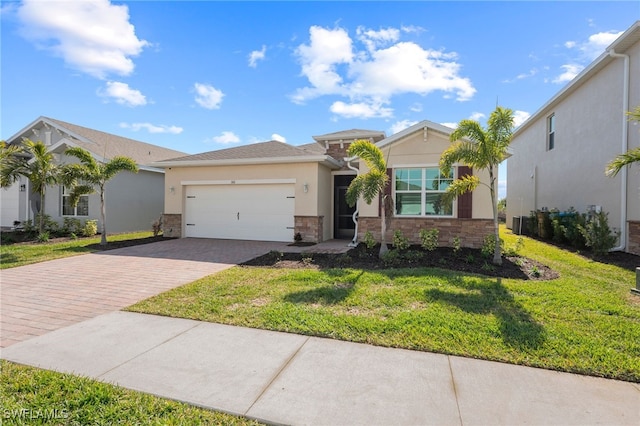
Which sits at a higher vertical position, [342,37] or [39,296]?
[342,37]

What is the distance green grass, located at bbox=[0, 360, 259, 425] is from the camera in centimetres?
242

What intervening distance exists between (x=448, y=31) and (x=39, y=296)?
11817 mm

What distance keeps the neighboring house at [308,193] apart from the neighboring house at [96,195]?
10.6ft

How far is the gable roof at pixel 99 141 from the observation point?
1583 centimetres

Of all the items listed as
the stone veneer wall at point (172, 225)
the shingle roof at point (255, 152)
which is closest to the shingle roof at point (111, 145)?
the stone veneer wall at point (172, 225)

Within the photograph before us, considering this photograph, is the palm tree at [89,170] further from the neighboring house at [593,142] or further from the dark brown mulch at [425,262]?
the neighboring house at [593,142]

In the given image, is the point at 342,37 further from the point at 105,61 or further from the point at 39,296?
the point at 39,296

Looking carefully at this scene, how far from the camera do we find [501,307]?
488cm

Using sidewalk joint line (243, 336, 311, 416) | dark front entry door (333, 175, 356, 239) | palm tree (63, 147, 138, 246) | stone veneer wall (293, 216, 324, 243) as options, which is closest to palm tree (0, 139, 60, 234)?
palm tree (63, 147, 138, 246)

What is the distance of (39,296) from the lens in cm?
558

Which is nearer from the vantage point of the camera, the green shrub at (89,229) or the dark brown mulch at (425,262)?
the dark brown mulch at (425,262)

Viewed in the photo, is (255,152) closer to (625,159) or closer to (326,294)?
(326,294)

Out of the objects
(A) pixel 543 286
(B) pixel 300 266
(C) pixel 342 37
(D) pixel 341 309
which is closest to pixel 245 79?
(C) pixel 342 37

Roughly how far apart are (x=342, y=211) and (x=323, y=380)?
1116 cm
